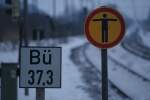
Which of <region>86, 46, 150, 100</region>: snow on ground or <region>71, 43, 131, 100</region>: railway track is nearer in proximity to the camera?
<region>71, 43, 131, 100</region>: railway track

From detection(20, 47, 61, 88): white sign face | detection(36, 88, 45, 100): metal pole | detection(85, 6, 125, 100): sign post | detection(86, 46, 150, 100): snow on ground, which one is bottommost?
detection(86, 46, 150, 100): snow on ground

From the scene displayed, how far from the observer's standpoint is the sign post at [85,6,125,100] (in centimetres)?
812

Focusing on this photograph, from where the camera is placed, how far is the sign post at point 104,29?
26.6ft

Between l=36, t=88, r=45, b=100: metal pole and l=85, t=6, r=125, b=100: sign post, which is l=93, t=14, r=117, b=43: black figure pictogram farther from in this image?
l=36, t=88, r=45, b=100: metal pole

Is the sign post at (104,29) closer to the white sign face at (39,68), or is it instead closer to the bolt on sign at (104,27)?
the bolt on sign at (104,27)

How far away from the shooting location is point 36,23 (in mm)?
68188

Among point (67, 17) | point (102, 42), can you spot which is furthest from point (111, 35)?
point (67, 17)

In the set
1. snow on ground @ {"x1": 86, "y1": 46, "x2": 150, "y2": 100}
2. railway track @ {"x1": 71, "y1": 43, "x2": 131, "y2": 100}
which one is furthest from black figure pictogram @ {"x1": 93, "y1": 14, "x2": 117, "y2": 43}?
railway track @ {"x1": 71, "y1": 43, "x2": 131, "y2": 100}

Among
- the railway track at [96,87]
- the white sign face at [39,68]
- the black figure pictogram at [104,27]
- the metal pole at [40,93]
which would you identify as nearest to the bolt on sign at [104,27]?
the black figure pictogram at [104,27]

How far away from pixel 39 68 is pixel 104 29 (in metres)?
1.09

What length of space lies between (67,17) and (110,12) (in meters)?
91.2

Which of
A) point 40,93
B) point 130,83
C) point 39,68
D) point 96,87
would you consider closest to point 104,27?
point 39,68

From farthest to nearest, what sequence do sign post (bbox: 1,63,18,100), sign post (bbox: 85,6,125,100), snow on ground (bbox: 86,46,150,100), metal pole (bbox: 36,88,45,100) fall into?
snow on ground (bbox: 86,46,150,100) < sign post (bbox: 1,63,18,100) < metal pole (bbox: 36,88,45,100) < sign post (bbox: 85,6,125,100)

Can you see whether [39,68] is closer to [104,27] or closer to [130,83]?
[104,27]
